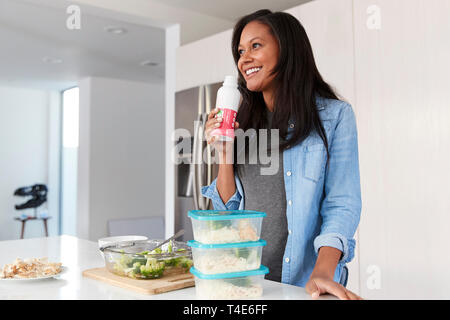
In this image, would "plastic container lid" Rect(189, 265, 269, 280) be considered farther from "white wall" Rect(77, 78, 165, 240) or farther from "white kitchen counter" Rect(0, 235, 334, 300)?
"white wall" Rect(77, 78, 165, 240)

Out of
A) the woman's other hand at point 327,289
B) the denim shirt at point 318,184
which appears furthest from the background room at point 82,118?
the woman's other hand at point 327,289

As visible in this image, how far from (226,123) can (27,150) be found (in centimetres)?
740

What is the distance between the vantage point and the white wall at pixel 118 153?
223 inches

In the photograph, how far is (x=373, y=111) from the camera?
2.25m

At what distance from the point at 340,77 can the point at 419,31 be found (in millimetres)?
481

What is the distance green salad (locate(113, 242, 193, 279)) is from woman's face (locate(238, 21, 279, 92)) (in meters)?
0.55

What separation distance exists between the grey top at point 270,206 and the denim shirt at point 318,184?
0.14 ft

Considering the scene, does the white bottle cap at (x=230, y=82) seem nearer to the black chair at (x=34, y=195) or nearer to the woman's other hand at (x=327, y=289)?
the woman's other hand at (x=327, y=289)

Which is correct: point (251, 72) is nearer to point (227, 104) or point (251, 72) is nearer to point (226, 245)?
point (227, 104)

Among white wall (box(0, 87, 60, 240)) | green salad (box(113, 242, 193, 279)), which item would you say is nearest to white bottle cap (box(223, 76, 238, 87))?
green salad (box(113, 242, 193, 279))

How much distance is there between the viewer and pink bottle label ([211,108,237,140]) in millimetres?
1099

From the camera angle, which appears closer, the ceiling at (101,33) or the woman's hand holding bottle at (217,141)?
the woman's hand holding bottle at (217,141)

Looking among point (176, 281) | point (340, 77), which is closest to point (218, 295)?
point (176, 281)

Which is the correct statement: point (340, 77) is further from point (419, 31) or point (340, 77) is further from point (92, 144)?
point (92, 144)
